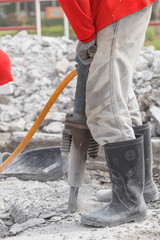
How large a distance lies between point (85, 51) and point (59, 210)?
1031 mm

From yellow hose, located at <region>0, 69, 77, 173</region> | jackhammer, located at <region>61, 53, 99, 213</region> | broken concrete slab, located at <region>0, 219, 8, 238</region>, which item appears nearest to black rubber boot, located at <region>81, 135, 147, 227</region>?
jackhammer, located at <region>61, 53, 99, 213</region>

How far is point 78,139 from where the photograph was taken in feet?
8.42

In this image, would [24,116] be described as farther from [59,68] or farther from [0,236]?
[0,236]

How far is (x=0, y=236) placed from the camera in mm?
2453

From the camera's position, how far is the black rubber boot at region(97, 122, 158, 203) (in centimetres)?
266

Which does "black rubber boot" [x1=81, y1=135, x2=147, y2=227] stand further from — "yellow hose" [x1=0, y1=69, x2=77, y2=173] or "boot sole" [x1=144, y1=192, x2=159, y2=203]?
"yellow hose" [x1=0, y1=69, x2=77, y2=173]

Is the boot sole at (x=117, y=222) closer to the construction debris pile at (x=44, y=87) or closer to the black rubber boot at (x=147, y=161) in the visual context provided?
the black rubber boot at (x=147, y=161)

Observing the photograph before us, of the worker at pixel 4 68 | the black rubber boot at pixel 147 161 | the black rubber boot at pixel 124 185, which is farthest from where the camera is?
the worker at pixel 4 68

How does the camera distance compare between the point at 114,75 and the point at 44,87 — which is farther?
the point at 44,87

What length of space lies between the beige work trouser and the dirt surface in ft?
1.62

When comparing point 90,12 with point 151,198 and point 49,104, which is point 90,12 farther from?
point 151,198

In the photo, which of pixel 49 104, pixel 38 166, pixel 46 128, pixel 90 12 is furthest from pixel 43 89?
pixel 90 12

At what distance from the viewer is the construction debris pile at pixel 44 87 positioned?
424 centimetres

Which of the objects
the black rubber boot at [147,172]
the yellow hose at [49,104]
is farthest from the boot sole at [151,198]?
the yellow hose at [49,104]
